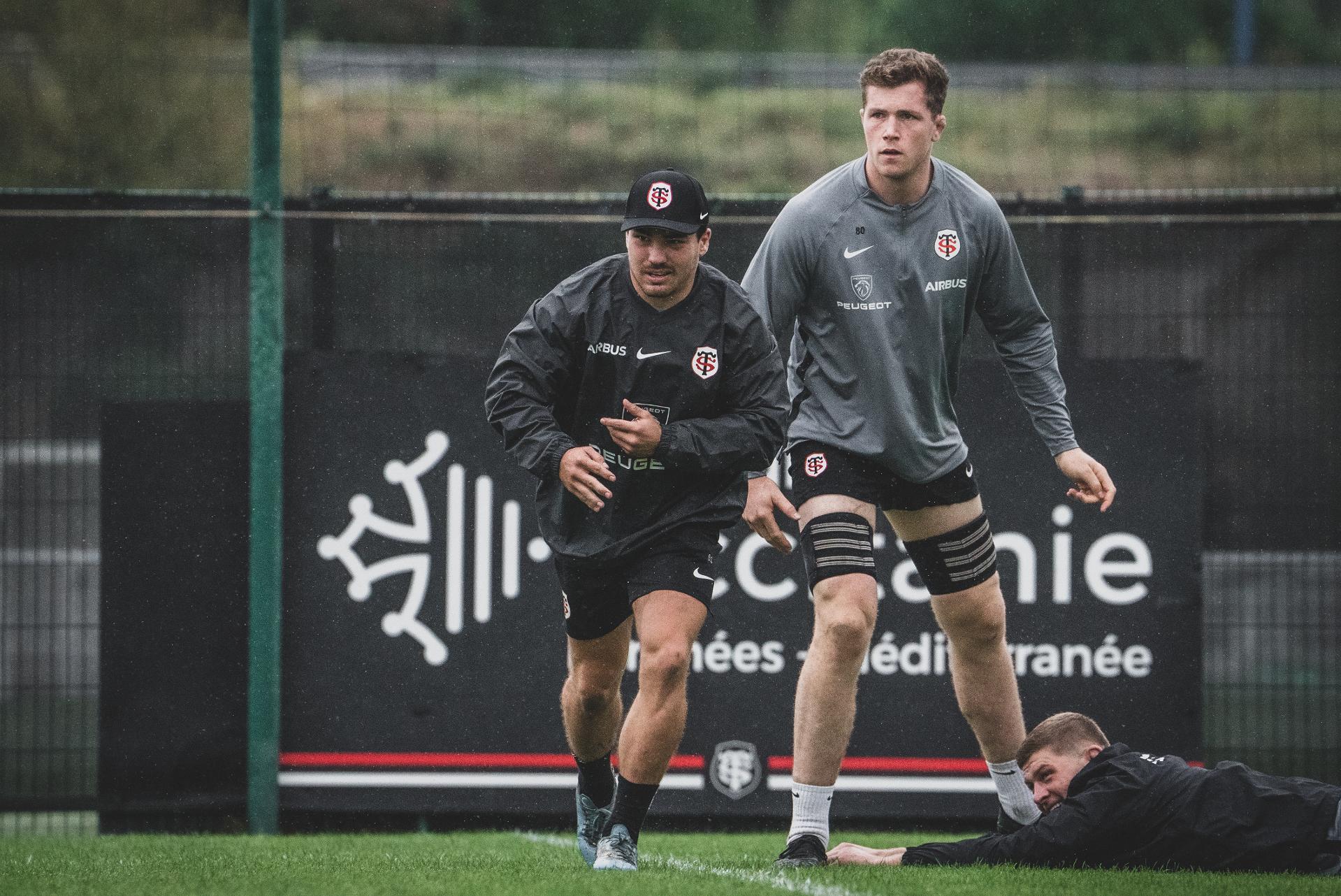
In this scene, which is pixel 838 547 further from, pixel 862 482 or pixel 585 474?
pixel 585 474

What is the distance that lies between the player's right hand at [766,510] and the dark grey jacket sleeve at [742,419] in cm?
16

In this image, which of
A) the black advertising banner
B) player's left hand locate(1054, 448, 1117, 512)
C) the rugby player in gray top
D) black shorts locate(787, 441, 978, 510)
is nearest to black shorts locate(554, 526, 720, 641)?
the rugby player in gray top

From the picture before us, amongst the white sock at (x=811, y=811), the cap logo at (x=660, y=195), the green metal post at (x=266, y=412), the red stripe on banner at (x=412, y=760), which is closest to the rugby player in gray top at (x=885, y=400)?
the white sock at (x=811, y=811)

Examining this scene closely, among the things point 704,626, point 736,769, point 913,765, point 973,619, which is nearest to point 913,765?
point 913,765

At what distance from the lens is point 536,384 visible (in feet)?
17.9

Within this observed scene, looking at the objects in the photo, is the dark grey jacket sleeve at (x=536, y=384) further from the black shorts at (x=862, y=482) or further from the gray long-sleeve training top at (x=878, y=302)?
the black shorts at (x=862, y=482)

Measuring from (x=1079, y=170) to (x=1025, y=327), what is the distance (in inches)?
518

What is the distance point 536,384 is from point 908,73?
1687 mm

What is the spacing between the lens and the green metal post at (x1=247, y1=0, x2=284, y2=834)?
779cm

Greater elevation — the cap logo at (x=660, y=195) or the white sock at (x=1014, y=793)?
the cap logo at (x=660, y=195)

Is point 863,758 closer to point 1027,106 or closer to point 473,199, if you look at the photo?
point 473,199

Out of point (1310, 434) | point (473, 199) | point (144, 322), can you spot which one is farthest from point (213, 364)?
point (1310, 434)

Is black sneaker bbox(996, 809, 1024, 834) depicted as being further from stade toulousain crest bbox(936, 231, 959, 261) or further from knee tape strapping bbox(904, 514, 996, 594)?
stade toulousain crest bbox(936, 231, 959, 261)

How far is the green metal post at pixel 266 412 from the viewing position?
7793 mm
